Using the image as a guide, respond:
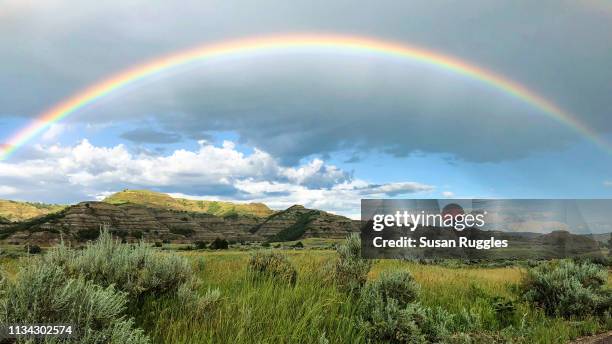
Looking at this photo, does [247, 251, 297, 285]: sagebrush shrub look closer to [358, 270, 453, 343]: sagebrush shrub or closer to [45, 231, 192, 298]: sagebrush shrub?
[358, 270, 453, 343]: sagebrush shrub

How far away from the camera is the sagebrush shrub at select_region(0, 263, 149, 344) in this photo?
4137 mm

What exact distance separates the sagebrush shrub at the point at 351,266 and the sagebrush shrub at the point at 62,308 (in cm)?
547

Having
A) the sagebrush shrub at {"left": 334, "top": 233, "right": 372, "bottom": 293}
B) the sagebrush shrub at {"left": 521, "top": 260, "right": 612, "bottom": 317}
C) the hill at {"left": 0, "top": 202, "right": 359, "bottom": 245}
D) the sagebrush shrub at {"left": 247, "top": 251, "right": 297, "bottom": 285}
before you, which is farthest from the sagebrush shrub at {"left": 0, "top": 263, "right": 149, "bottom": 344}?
the hill at {"left": 0, "top": 202, "right": 359, "bottom": 245}


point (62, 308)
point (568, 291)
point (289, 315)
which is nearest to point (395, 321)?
point (289, 315)

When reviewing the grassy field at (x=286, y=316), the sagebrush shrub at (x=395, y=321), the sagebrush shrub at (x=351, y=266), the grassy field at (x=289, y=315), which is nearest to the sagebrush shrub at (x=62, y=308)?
the grassy field at (x=289, y=315)

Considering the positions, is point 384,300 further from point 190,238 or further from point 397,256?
point 190,238

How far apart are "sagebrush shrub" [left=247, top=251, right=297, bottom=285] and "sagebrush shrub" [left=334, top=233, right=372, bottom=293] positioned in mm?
1011

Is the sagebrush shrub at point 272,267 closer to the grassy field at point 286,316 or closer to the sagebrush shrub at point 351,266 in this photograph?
the grassy field at point 286,316

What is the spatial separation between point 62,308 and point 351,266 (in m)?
6.76

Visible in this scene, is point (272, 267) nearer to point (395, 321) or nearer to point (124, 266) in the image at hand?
point (395, 321)

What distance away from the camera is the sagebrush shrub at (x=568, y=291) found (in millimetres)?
10992

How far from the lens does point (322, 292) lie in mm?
8367

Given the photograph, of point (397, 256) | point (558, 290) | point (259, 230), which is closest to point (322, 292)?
point (558, 290)

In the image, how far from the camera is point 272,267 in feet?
32.9
